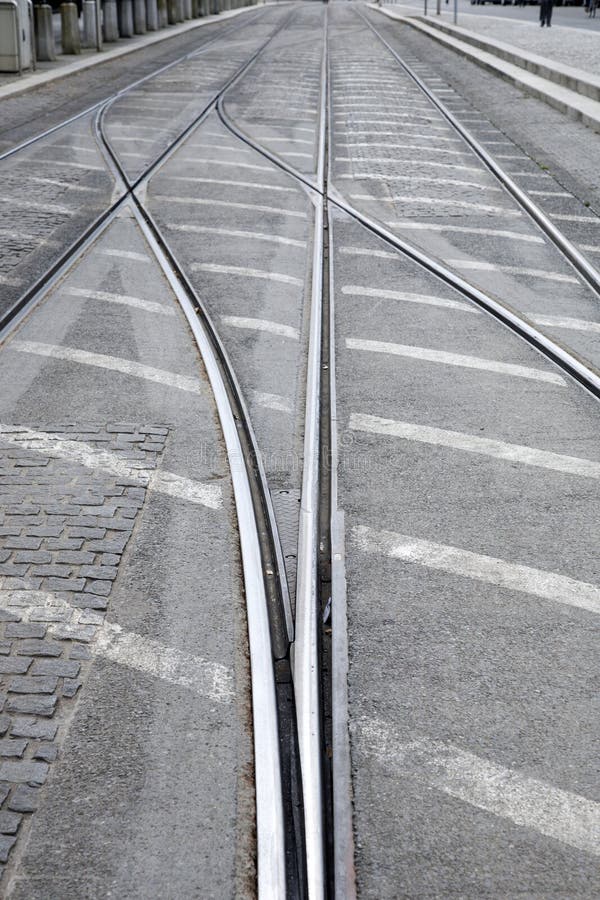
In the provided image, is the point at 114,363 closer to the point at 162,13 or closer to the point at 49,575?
the point at 49,575

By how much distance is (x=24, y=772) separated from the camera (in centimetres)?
350

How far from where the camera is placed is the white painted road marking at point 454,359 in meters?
7.20

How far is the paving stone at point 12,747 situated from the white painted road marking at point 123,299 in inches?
205

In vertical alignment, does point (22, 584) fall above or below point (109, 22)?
below

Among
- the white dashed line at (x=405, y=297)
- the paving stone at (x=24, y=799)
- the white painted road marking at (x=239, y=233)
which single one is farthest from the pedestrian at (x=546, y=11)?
the paving stone at (x=24, y=799)

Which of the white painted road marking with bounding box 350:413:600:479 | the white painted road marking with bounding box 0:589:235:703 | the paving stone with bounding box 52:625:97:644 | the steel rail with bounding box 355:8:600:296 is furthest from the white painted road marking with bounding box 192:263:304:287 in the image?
the paving stone with bounding box 52:625:97:644

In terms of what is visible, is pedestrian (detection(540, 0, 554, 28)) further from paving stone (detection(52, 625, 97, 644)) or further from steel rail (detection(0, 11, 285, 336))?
paving stone (detection(52, 625, 97, 644))

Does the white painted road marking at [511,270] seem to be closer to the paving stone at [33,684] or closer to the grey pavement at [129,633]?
the grey pavement at [129,633]

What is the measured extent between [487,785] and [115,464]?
297cm

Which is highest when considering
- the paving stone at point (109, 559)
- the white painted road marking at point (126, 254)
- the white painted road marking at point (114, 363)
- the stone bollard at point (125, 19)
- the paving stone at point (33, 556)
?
the stone bollard at point (125, 19)

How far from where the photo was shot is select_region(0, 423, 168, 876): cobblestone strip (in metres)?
3.62

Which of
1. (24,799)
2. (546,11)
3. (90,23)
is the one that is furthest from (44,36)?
(24,799)

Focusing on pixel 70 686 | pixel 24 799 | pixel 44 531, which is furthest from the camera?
pixel 44 531

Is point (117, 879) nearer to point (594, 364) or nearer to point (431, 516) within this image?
point (431, 516)
